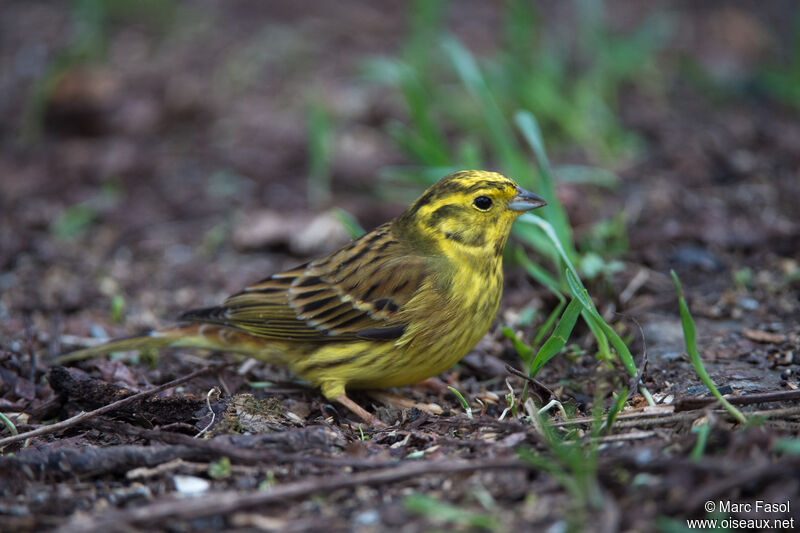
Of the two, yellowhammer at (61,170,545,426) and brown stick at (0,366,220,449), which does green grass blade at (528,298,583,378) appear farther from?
brown stick at (0,366,220,449)

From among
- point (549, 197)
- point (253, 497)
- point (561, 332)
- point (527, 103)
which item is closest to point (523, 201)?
point (549, 197)

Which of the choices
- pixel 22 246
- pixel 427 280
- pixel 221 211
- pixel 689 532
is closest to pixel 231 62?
pixel 221 211

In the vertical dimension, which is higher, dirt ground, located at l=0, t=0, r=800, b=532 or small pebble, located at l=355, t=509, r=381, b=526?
dirt ground, located at l=0, t=0, r=800, b=532

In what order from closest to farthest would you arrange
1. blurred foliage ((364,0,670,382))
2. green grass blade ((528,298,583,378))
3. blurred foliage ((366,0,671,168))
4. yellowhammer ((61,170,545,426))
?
green grass blade ((528,298,583,378)), yellowhammer ((61,170,545,426)), blurred foliage ((364,0,670,382)), blurred foliage ((366,0,671,168))

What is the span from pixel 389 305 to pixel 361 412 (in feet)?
1.79

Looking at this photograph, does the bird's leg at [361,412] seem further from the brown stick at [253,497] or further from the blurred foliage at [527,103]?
the blurred foliage at [527,103]

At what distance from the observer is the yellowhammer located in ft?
13.2

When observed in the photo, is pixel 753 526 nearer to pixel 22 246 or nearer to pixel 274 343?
pixel 274 343

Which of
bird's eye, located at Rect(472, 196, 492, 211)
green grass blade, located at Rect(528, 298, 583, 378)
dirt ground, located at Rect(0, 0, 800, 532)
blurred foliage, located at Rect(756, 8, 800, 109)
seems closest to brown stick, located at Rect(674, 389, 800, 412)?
dirt ground, located at Rect(0, 0, 800, 532)

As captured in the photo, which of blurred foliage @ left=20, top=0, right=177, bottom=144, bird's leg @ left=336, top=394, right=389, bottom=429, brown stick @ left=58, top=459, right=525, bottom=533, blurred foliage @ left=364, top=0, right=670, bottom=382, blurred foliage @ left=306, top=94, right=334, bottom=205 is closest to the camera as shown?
brown stick @ left=58, top=459, right=525, bottom=533

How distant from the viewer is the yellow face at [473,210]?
4.14 metres

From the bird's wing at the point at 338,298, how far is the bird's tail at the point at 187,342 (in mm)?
116

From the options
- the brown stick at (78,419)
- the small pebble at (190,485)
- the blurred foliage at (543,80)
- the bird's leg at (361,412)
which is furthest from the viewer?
the blurred foliage at (543,80)

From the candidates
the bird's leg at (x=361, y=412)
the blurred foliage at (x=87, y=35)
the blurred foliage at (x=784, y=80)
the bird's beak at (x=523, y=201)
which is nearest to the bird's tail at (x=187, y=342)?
the bird's leg at (x=361, y=412)
